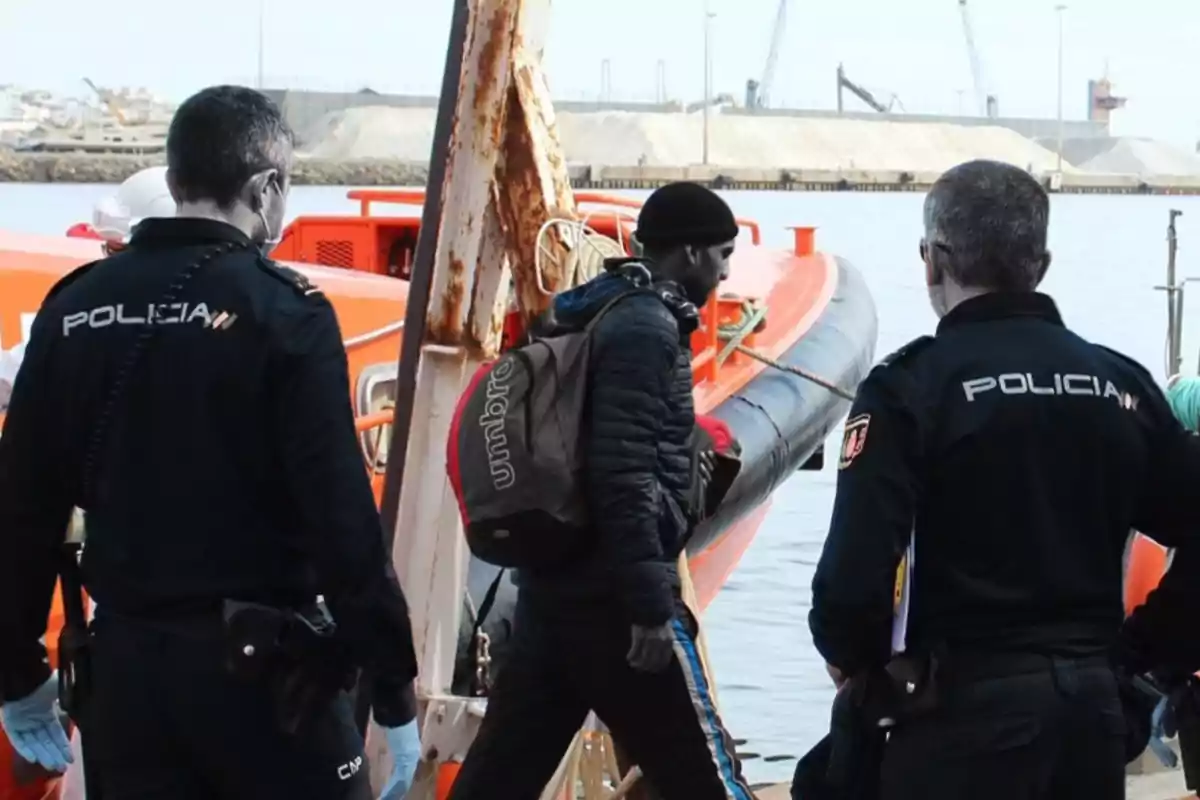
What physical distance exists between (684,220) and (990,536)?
0.99 metres

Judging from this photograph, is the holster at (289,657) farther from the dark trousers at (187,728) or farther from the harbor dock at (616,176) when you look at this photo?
the harbor dock at (616,176)

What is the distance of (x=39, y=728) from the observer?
267 centimetres

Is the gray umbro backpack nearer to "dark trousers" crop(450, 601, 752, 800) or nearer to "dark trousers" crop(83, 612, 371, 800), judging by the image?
"dark trousers" crop(450, 601, 752, 800)

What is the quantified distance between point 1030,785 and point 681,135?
70829mm

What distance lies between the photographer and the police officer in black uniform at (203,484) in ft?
7.83

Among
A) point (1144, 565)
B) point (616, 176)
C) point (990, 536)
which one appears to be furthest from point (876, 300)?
point (616, 176)

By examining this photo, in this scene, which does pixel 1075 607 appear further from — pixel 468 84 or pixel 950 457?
pixel 468 84

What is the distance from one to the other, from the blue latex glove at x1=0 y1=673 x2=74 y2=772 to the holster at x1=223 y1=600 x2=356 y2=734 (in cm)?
39

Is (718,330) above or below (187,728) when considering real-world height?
above

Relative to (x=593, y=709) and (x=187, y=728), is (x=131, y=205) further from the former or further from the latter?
(x=187, y=728)

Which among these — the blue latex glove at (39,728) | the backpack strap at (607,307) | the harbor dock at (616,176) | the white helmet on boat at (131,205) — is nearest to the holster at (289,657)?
the blue latex glove at (39,728)

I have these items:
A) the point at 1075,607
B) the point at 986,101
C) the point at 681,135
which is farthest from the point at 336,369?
the point at 986,101

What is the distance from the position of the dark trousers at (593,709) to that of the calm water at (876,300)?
11.5 ft

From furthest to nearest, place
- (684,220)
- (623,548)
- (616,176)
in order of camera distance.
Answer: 1. (616,176)
2. (684,220)
3. (623,548)
